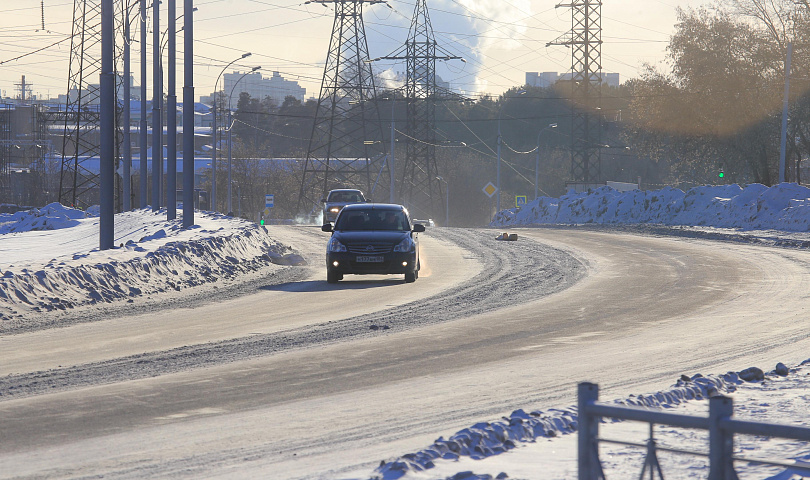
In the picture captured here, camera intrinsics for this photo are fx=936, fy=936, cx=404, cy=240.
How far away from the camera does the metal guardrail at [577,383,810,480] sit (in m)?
3.52

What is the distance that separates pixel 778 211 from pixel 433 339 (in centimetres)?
3159

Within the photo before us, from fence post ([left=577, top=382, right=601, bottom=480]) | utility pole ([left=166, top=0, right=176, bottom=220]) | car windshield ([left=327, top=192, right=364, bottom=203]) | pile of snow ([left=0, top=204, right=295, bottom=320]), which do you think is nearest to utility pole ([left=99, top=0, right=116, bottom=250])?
pile of snow ([left=0, top=204, right=295, bottom=320])

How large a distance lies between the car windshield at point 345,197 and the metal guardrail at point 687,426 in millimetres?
39429

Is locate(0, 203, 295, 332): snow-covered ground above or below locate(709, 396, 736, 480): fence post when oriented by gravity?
below

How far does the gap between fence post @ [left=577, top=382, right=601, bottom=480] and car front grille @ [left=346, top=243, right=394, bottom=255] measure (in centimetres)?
1492

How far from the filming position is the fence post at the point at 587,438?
3.99 m

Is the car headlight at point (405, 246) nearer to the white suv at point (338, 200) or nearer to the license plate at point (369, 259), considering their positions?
the license plate at point (369, 259)

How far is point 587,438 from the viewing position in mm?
4023

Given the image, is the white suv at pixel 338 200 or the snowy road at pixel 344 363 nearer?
the snowy road at pixel 344 363

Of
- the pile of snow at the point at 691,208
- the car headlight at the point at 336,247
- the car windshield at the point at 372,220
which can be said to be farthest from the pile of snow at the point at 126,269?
the pile of snow at the point at 691,208

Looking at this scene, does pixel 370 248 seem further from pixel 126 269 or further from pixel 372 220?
pixel 126 269

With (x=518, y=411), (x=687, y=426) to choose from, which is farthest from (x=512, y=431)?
(x=687, y=426)

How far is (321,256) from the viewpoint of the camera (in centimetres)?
2567

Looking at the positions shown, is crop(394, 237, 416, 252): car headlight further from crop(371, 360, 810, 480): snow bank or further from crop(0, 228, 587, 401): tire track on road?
crop(371, 360, 810, 480): snow bank
